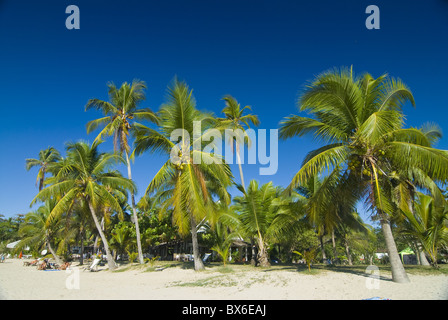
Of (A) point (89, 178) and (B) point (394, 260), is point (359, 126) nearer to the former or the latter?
(B) point (394, 260)

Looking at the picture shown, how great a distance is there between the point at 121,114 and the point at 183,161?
7973 mm

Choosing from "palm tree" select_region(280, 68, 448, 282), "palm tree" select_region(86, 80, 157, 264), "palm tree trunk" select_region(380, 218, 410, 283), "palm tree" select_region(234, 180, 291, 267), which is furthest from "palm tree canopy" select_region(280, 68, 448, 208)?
"palm tree" select_region(86, 80, 157, 264)

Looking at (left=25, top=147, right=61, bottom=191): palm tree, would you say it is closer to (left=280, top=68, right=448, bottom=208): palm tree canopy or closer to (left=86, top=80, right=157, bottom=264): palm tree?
(left=86, top=80, right=157, bottom=264): palm tree

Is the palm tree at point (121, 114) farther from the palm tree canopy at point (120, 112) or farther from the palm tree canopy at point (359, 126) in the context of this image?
the palm tree canopy at point (359, 126)

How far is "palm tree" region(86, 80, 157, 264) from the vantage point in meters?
16.8

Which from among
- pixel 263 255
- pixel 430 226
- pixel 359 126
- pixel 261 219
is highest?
pixel 359 126

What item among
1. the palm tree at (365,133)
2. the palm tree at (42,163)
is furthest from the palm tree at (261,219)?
the palm tree at (42,163)

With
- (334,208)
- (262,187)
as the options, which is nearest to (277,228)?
(262,187)

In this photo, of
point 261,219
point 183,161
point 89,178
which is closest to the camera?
point 183,161

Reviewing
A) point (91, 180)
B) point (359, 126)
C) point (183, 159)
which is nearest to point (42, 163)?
point (91, 180)

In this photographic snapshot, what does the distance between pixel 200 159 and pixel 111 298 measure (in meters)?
6.70

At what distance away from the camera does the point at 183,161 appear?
12141mm

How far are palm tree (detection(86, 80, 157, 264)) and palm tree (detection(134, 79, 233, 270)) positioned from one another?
4930mm

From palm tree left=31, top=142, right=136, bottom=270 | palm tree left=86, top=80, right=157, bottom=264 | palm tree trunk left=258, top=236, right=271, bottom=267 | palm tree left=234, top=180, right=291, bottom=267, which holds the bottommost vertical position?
palm tree trunk left=258, top=236, right=271, bottom=267
